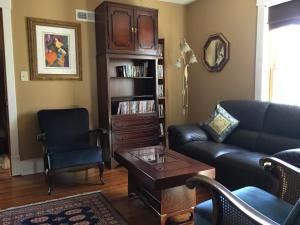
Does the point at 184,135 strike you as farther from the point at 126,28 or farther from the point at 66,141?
the point at 126,28

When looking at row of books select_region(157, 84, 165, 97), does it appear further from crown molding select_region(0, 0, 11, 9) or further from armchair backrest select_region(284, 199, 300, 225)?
armchair backrest select_region(284, 199, 300, 225)

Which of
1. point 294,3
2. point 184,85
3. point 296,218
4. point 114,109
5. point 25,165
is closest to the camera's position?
point 296,218

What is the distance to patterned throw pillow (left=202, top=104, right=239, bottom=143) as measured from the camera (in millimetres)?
3090

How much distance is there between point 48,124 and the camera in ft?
10.5

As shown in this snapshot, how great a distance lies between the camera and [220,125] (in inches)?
123

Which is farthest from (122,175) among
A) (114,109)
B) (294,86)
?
(294,86)

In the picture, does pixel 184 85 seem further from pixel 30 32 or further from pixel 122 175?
pixel 30 32

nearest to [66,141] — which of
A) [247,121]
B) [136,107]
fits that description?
[136,107]

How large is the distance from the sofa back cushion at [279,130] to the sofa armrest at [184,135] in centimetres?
69

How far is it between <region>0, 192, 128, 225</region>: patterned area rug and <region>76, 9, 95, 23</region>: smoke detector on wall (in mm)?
2421

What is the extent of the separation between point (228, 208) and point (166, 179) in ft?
2.18

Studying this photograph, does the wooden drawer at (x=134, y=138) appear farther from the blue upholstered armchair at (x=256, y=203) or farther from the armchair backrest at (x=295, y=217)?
the armchair backrest at (x=295, y=217)

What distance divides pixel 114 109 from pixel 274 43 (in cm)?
234

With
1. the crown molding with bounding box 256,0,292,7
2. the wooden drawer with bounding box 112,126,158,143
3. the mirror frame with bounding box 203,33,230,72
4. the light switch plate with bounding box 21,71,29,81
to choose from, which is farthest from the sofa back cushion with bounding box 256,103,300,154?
the light switch plate with bounding box 21,71,29,81
